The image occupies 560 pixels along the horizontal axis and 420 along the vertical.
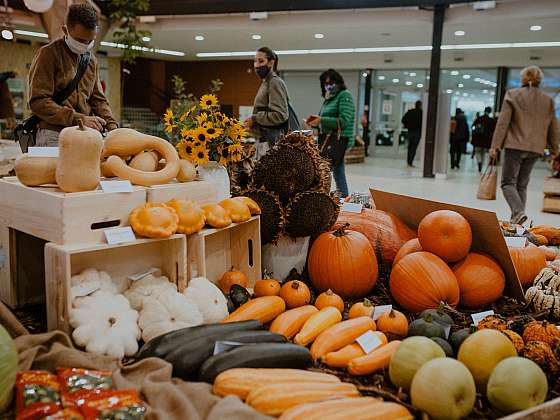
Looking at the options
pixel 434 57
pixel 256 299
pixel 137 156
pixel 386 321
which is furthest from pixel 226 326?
pixel 434 57

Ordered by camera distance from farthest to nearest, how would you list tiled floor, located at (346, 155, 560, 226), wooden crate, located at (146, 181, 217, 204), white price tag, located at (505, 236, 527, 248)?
tiled floor, located at (346, 155, 560, 226) → white price tag, located at (505, 236, 527, 248) → wooden crate, located at (146, 181, 217, 204)

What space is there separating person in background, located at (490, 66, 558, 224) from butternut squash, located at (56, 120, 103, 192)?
15.2 feet

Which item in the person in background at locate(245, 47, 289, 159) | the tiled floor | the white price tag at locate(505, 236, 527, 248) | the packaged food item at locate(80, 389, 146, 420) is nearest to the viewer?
the packaged food item at locate(80, 389, 146, 420)

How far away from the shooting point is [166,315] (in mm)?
2082

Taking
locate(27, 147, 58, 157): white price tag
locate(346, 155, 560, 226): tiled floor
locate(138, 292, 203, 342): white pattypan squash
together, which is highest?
locate(27, 147, 58, 157): white price tag

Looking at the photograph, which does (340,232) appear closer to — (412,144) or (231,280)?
(231,280)

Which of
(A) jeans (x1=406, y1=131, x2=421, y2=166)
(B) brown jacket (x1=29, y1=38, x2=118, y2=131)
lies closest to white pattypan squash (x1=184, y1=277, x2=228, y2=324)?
→ (B) brown jacket (x1=29, y1=38, x2=118, y2=131)

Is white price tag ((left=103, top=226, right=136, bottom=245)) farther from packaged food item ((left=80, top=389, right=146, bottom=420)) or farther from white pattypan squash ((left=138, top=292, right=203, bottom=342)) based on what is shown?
packaged food item ((left=80, top=389, right=146, bottom=420))

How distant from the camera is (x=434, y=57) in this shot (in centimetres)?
1039

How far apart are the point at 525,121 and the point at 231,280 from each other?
429cm

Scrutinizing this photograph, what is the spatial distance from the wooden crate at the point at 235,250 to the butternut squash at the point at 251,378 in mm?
991

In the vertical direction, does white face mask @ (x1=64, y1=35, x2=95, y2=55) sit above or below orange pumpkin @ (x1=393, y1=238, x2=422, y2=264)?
above

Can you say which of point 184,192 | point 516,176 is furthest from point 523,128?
point 184,192

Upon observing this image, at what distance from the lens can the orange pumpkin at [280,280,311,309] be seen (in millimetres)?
2496
